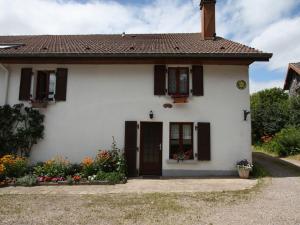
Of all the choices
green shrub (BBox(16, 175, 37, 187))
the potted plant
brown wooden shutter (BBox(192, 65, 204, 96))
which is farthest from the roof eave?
green shrub (BBox(16, 175, 37, 187))

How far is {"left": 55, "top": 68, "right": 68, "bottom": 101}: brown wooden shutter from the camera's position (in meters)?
11.4

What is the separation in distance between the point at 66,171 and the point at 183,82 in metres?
5.31

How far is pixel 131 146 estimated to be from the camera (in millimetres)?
10914

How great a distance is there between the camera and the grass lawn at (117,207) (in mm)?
5738

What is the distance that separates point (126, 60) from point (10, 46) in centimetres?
541

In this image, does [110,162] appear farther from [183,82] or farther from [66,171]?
[183,82]

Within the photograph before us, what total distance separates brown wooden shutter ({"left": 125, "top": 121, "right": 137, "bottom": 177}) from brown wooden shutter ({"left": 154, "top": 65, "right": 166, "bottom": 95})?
1.47 m

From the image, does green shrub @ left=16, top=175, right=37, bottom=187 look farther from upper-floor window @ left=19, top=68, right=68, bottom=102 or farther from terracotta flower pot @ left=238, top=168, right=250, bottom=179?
terracotta flower pot @ left=238, top=168, right=250, bottom=179

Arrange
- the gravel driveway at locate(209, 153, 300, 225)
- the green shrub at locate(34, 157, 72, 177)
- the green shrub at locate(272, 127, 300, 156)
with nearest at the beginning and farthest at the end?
1. the gravel driveway at locate(209, 153, 300, 225)
2. the green shrub at locate(34, 157, 72, 177)
3. the green shrub at locate(272, 127, 300, 156)

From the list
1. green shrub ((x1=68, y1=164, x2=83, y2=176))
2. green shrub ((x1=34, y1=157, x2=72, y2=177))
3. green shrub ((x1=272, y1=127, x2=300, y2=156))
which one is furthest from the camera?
green shrub ((x1=272, y1=127, x2=300, y2=156))

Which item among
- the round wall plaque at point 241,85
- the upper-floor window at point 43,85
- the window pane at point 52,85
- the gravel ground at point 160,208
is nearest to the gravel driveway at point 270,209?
the gravel ground at point 160,208

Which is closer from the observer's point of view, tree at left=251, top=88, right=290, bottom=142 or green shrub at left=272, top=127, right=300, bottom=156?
green shrub at left=272, top=127, right=300, bottom=156

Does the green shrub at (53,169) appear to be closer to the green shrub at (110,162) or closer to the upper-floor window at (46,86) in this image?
the green shrub at (110,162)

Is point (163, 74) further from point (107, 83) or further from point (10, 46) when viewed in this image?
point (10, 46)
